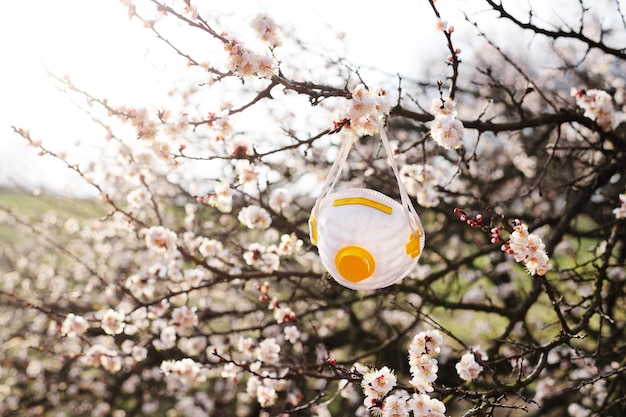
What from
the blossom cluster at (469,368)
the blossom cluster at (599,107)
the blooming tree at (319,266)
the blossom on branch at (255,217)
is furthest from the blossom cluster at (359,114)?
the blossom cluster at (599,107)

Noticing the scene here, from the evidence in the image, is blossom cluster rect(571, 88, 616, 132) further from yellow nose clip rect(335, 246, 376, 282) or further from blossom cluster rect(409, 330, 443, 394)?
yellow nose clip rect(335, 246, 376, 282)

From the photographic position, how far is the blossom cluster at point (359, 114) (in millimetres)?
2074

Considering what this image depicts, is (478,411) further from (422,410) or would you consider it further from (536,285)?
(536,285)

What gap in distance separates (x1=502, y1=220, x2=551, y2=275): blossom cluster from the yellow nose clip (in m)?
0.67

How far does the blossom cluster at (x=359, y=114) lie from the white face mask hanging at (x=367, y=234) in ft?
0.59

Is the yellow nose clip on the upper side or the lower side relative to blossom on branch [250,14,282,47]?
lower

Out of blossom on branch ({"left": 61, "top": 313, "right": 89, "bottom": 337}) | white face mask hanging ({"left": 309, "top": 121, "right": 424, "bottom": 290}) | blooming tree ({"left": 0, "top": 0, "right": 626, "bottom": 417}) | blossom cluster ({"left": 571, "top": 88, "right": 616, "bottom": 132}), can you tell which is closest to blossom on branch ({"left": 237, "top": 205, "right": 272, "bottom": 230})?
blooming tree ({"left": 0, "top": 0, "right": 626, "bottom": 417})

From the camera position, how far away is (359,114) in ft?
6.86

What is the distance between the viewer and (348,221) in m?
1.90

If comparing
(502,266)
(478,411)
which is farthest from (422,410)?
(502,266)

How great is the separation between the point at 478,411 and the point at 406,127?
5.38 meters

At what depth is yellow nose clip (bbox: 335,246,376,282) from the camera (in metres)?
1.90

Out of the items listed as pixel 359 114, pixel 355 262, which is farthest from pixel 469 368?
pixel 359 114

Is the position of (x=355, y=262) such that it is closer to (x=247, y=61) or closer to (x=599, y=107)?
(x=247, y=61)
